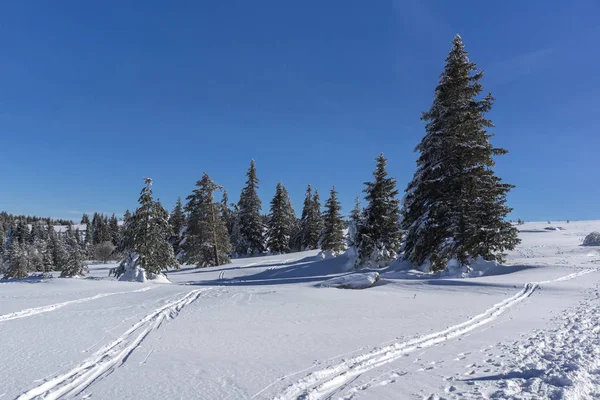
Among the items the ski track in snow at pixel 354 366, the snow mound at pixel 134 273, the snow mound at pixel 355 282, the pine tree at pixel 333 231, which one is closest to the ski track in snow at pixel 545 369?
the ski track in snow at pixel 354 366

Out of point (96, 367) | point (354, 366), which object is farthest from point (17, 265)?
point (354, 366)

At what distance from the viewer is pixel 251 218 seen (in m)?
47.8

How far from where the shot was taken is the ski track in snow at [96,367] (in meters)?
4.46

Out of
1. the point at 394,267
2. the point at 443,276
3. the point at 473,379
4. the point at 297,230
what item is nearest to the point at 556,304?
the point at 443,276

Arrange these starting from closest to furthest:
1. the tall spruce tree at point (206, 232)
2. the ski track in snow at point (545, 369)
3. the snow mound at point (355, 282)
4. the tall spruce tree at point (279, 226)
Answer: the ski track in snow at point (545, 369)
the snow mound at point (355, 282)
the tall spruce tree at point (206, 232)
the tall spruce tree at point (279, 226)

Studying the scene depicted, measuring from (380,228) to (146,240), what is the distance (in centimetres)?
1731

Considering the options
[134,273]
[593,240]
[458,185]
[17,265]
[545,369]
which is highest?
[458,185]

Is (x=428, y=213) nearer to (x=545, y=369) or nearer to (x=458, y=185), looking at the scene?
(x=458, y=185)

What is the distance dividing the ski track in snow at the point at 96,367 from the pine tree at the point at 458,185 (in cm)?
1527

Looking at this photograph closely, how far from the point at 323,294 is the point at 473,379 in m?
8.87

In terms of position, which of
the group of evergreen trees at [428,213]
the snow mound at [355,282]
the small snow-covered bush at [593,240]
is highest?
the group of evergreen trees at [428,213]

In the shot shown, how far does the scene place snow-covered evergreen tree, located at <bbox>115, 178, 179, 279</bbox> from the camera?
2581cm

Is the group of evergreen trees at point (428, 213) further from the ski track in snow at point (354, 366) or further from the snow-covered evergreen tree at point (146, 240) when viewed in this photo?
the ski track in snow at point (354, 366)

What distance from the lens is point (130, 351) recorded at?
247 inches
